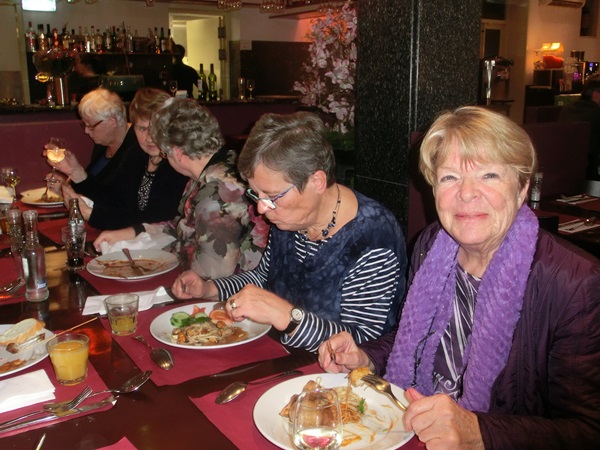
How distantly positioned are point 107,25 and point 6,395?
8.89 meters

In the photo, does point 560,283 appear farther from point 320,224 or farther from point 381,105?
point 381,105

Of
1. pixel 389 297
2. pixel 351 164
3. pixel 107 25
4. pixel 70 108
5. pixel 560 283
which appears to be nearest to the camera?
pixel 560 283

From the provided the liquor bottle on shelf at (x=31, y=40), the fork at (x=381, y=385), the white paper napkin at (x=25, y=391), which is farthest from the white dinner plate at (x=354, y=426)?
the liquor bottle on shelf at (x=31, y=40)

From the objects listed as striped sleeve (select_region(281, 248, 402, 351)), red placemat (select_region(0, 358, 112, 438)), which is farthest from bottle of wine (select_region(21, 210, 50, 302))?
striped sleeve (select_region(281, 248, 402, 351))

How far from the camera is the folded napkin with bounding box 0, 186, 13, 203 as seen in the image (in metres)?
3.63

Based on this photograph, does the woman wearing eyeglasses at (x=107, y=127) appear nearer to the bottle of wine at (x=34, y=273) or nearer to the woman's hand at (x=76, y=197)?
the woman's hand at (x=76, y=197)

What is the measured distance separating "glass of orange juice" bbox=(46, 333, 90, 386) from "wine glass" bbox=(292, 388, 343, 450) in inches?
25.6

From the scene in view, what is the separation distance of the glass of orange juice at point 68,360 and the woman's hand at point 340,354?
0.61 m

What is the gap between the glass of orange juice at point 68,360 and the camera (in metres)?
1.50

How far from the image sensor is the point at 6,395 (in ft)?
4.70

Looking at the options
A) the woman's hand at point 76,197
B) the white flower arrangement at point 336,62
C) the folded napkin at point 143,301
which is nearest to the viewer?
the folded napkin at point 143,301

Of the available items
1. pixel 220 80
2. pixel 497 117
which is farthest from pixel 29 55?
pixel 497 117

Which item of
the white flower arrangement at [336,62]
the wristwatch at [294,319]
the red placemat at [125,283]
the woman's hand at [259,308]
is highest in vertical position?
the white flower arrangement at [336,62]

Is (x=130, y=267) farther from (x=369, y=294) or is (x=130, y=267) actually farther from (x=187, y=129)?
(x=369, y=294)
